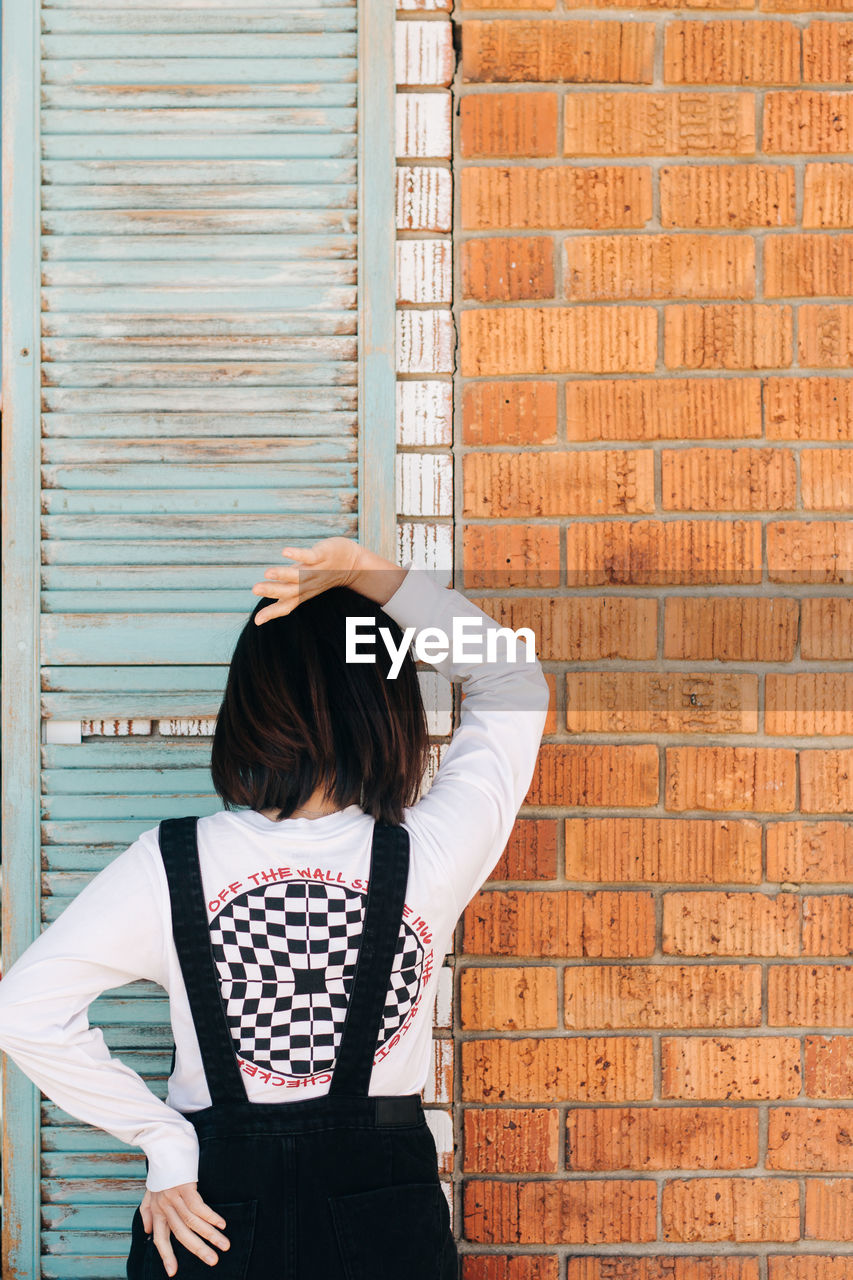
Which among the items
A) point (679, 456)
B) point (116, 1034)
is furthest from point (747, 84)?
point (116, 1034)

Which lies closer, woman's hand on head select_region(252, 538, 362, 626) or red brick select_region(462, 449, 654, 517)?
woman's hand on head select_region(252, 538, 362, 626)

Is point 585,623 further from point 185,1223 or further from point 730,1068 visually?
point 185,1223

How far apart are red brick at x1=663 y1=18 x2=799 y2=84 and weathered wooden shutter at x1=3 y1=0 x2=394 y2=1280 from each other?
1.96 ft

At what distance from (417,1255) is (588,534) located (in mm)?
1307

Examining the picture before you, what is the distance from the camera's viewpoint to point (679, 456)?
195cm

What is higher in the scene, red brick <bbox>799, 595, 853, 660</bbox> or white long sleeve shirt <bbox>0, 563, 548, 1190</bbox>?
red brick <bbox>799, 595, 853, 660</bbox>

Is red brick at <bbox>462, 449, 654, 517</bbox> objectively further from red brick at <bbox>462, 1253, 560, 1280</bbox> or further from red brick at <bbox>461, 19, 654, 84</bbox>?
red brick at <bbox>462, 1253, 560, 1280</bbox>

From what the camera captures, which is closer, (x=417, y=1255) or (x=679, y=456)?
(x=417, y=1255)

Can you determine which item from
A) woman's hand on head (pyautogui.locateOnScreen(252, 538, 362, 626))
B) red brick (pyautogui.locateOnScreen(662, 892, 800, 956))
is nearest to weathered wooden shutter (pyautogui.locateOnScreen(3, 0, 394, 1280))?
woman's hand on head (pyautogui.locateOnScreen(252, 538, 362, 626))

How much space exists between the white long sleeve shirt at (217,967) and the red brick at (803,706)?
2.88 feet

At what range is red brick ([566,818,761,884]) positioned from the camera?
6.36 feet

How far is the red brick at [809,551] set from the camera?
1.96 m

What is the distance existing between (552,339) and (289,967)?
4.38 ft

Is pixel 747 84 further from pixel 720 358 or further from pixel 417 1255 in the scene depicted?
pixel 417 1255
